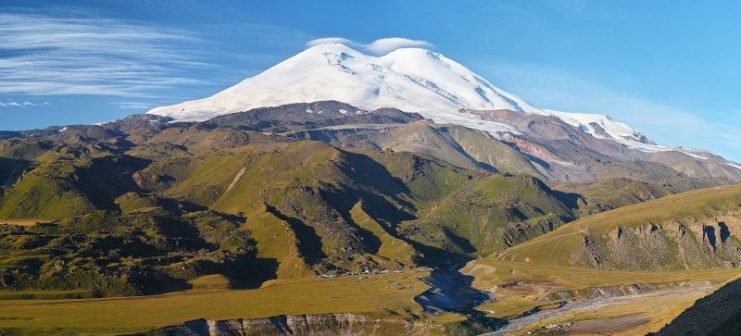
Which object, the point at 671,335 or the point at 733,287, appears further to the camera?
the point at 733,287

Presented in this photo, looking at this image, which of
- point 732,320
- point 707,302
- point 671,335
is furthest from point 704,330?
point 707,302

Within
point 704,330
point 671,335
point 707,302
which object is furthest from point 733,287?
point 704,330

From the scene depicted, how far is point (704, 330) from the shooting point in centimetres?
14938

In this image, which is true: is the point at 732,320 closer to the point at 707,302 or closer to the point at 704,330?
the point at 704,330

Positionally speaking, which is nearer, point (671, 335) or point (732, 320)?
point (732, 320)

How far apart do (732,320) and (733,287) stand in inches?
2273

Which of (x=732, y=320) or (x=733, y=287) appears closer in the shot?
(x=732, y=320)

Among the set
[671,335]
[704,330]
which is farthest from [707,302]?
[704,330]

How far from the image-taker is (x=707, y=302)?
19688 centimetres

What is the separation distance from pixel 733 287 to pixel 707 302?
27.8 feet

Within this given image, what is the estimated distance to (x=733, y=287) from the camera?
195625 mm

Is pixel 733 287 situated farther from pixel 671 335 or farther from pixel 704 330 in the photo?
pixel 704 330

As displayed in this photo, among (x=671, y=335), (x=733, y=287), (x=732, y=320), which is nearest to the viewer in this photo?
(x=732, y=320)

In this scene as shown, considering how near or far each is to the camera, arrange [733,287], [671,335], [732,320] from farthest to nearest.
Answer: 1. [733,287]
2. [671,335]
3. [732,320]
